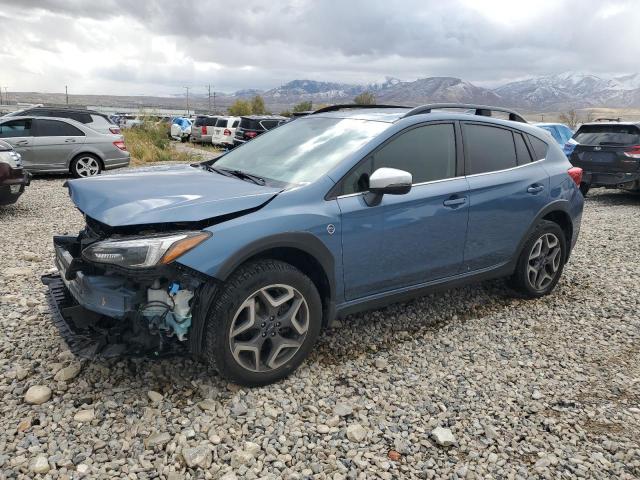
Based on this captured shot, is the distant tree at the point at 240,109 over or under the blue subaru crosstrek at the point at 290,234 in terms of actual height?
over

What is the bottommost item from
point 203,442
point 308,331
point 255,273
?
point 203,442

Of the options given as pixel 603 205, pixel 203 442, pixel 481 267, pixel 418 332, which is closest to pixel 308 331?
pixel 203 442

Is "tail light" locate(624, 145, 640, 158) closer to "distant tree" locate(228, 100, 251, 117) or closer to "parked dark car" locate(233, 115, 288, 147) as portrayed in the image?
"parked dark car" locate(233, 115, 288, 147)

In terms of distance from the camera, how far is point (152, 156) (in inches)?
672

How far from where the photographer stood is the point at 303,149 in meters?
3.73

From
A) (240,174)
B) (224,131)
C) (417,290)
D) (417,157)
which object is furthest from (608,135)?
(224,131)

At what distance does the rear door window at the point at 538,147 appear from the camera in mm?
4688

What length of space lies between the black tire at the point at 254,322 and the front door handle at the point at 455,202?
1250mm

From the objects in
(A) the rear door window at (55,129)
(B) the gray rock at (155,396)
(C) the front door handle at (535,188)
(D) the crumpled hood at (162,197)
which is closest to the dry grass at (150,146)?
(A) the rear door window at (55,129)

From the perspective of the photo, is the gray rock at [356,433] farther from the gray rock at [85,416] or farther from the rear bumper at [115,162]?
the rear bumper at [115,162]

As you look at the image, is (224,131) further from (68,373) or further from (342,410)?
(342,410)

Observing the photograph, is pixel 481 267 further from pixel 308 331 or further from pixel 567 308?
pixel 308 331

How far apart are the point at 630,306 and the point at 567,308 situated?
63 centimetres

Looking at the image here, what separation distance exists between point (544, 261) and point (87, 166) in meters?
10.6
